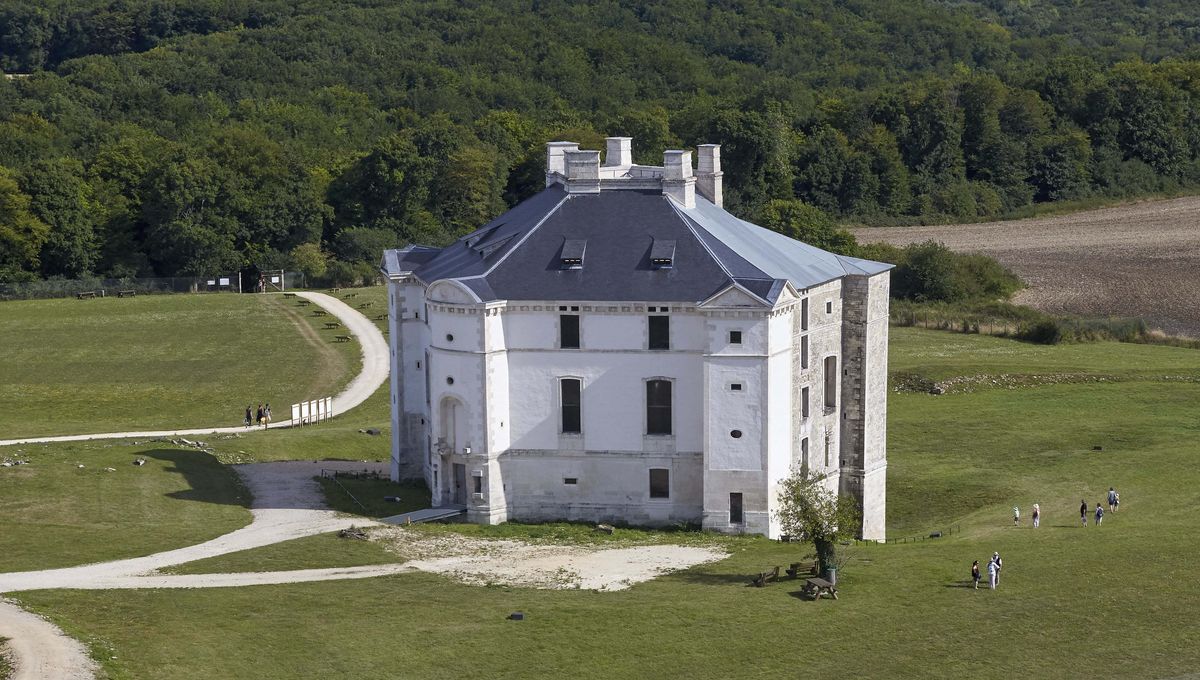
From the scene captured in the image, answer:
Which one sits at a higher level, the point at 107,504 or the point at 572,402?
the point at 572,402

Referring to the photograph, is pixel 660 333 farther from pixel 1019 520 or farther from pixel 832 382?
pixel 1019 520

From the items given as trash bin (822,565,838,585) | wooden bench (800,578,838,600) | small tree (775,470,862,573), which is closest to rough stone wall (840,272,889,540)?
small tree (775,470,862,573)

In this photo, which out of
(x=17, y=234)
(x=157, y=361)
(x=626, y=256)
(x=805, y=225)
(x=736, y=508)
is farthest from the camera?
(x=805, y=225)

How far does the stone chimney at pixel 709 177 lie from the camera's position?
8481 cm

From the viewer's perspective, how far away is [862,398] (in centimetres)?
8231

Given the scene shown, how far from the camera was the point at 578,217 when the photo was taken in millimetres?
79438

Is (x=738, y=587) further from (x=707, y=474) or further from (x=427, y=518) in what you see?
(x=427, y=518)

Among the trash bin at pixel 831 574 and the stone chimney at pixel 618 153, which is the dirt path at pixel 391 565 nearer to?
the trash bin at pixel 831 574

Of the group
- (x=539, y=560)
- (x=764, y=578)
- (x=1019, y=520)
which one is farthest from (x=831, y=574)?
(x=1019, y=520)

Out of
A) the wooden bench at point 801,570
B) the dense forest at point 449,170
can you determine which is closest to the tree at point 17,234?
the dense forest at point 449,170

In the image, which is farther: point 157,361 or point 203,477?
point 157,361

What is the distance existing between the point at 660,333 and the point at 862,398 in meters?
11.8

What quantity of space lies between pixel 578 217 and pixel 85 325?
63.5m

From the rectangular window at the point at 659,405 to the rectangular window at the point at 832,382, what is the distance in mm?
9232
